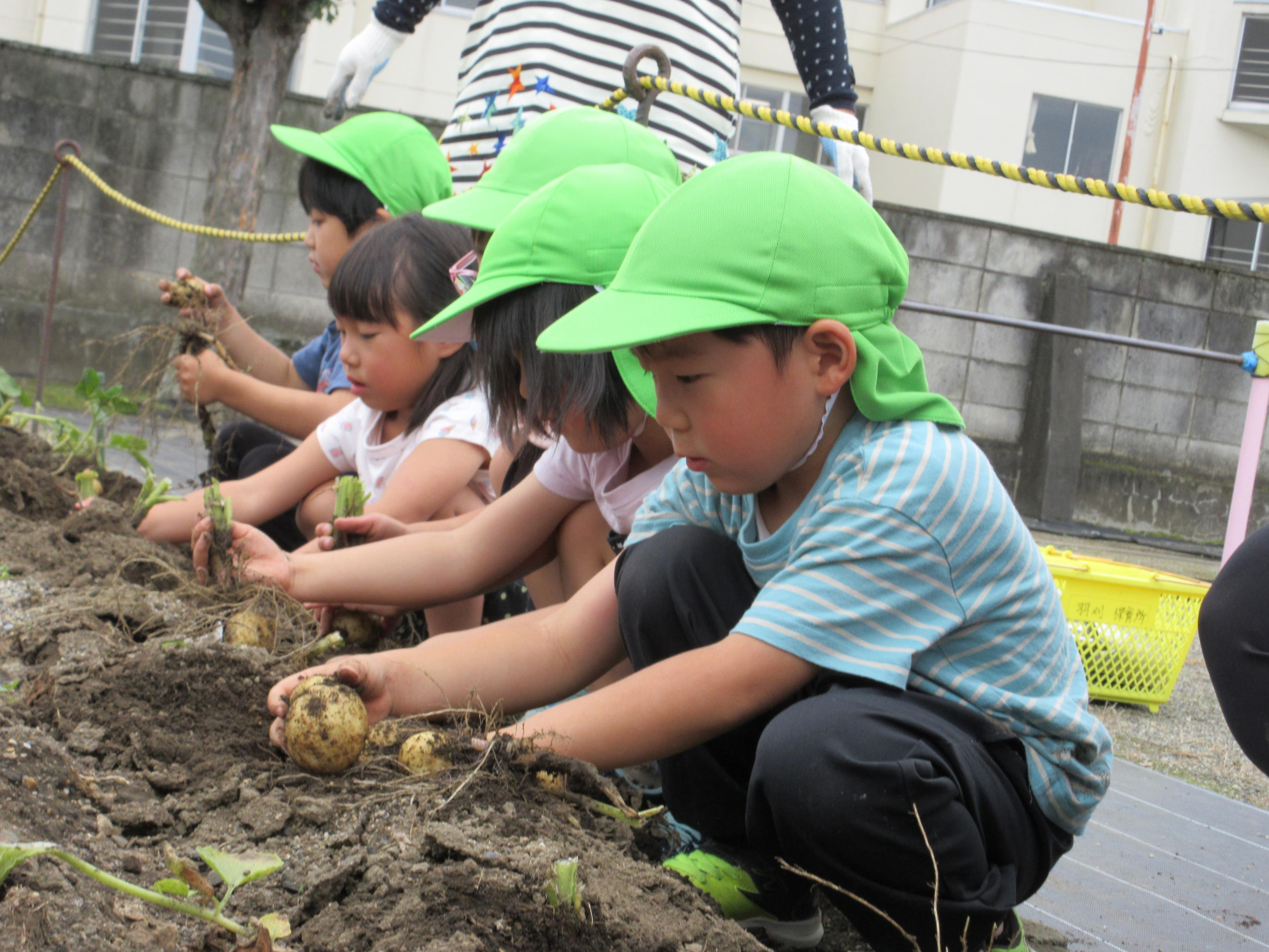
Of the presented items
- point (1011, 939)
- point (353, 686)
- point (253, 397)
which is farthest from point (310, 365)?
point (1011, 939)

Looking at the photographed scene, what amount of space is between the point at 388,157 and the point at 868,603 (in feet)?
7.31

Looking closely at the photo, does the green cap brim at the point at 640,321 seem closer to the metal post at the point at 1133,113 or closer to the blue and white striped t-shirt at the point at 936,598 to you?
the blue and white striped t-shirt at the point at 936,598

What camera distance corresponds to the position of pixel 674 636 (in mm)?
1452

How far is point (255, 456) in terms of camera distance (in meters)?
3.18

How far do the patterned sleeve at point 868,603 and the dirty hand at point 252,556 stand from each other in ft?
3.62

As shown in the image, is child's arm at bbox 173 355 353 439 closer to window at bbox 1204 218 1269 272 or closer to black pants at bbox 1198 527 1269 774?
black pants at bbox 1198 527 1269 774

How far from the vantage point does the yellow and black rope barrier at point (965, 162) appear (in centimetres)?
202

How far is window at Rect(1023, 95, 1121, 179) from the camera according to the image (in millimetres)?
14375

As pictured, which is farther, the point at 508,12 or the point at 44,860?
the point at 508,12

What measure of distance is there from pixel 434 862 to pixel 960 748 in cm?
56

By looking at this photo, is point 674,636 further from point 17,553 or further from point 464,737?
point 17,553

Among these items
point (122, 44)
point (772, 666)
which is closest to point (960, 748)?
point (772, 666)

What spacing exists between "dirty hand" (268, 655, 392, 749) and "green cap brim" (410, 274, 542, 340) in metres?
0.51

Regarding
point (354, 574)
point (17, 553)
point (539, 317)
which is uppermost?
point (539, 317)
